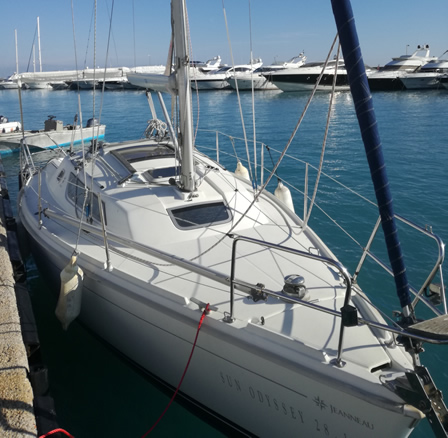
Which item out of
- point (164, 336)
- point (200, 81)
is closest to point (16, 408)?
point (164, 336)

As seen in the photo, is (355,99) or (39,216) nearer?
(355,99)

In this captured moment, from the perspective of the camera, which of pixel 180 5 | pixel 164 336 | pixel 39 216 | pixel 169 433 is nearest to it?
pixel 164 336

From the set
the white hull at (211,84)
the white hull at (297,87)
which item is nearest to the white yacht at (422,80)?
the white hull at (297,87)

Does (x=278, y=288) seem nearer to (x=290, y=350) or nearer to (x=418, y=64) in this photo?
(x=290, y=350)

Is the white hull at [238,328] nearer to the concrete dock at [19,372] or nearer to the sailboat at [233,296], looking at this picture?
the sailboat at [233,296]

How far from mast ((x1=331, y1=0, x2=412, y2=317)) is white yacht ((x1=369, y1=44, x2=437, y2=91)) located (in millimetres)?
48392

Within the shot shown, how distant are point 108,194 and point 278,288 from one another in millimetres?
2867

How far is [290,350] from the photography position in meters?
3.75

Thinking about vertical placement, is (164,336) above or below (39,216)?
below

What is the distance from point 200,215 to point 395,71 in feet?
174

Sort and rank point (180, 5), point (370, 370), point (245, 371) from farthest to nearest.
Answer: point (180, 5)
point (245, 371)
point (370, 370)

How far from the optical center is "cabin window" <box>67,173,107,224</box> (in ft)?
20.0

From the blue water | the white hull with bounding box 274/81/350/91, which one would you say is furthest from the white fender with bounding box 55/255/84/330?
the white hull with bounding box 274/81/350/91

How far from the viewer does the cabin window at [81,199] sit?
20.0 feet
